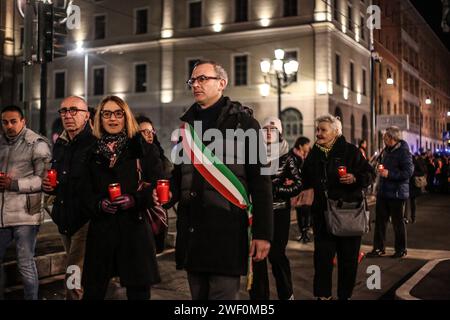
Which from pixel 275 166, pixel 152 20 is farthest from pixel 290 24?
pixel 275 166

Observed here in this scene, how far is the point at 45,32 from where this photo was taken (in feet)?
31.5

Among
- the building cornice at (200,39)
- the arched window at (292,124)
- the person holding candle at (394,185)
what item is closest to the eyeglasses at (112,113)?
the person holding candle at (394,185)

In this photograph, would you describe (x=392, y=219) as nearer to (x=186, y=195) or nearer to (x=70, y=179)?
(x=70, y=179)

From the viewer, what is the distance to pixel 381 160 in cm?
895

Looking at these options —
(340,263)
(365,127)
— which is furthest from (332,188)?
(365,127)

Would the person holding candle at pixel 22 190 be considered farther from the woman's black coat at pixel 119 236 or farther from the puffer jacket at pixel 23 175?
the woman's black coat at pixel 119 236

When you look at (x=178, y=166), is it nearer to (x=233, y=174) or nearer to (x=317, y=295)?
(x=233, y=174)

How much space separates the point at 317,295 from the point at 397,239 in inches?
142

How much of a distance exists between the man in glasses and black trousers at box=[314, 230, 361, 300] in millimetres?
2333

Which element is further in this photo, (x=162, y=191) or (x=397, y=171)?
(x=397, y=171)

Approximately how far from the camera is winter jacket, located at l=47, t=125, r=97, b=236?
15.5 ft

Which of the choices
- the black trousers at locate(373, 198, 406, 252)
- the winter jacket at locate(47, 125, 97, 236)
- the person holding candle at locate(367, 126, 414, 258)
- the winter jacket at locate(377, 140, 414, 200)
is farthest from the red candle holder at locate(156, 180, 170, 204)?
the black trousers at locate(373, 198, 406, 252)

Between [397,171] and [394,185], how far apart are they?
9.2 inches

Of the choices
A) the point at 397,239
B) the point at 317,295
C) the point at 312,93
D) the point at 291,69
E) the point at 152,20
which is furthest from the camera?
the point at 152,20
